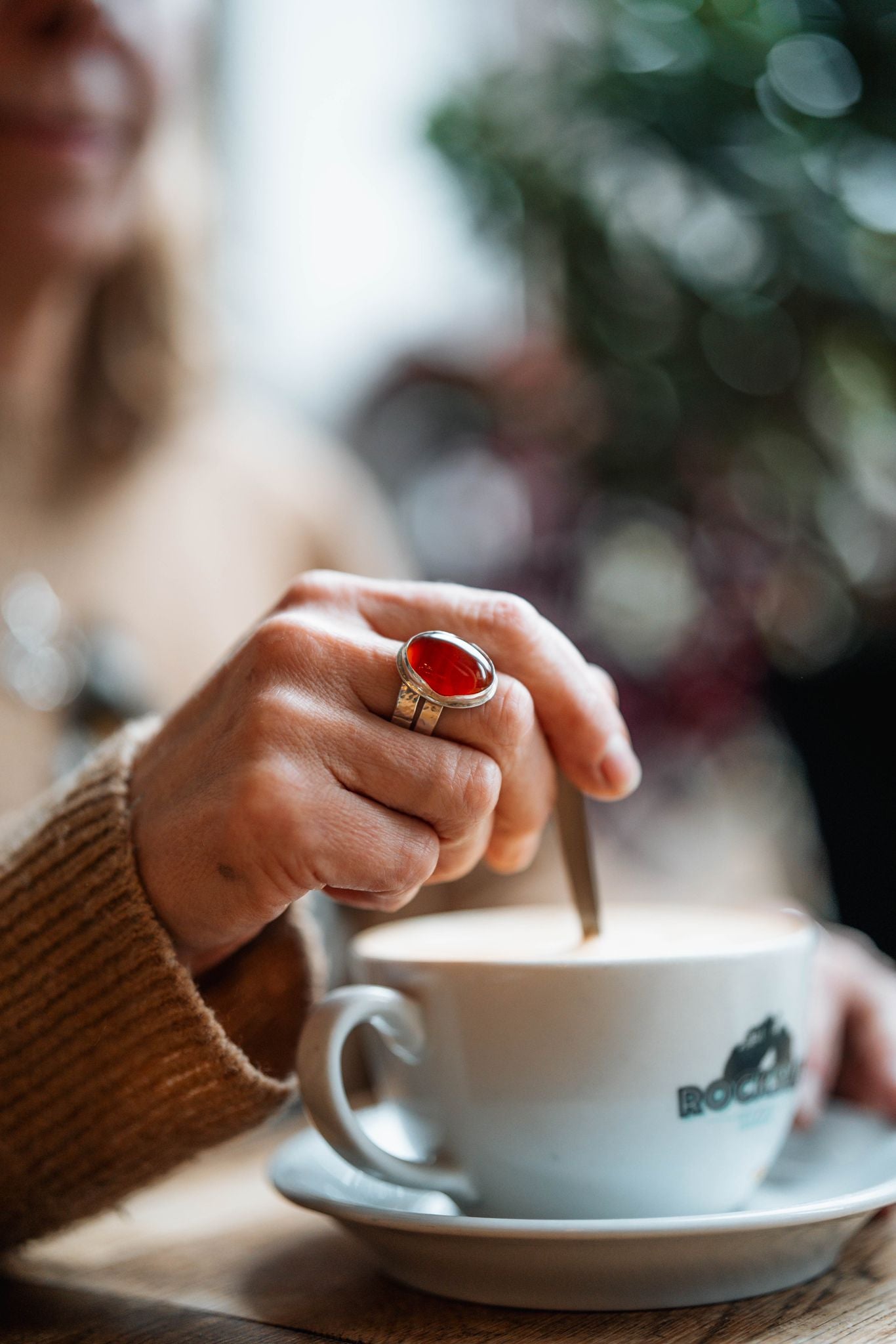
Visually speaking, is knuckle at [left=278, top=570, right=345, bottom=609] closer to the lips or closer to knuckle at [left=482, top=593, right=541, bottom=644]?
knuckle at [left=482, top=593, right=541, bottom=644]

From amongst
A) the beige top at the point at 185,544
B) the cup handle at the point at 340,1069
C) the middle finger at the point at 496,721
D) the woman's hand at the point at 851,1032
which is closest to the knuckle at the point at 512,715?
the middle finger at the point at 496,721

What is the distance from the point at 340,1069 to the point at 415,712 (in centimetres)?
14

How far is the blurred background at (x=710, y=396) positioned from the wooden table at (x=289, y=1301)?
662mm

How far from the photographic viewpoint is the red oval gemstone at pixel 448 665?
0.39 meters

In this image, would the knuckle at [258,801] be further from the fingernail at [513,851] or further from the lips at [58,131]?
the lips at [58,131]

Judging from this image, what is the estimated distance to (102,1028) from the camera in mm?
424

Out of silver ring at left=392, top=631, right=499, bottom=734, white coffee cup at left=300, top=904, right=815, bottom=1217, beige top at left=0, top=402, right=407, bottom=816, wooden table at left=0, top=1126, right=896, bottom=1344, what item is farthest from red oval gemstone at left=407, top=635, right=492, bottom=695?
beige top at left=0, top=402, right=407, bottom=816

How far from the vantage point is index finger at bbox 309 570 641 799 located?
42 centimetres

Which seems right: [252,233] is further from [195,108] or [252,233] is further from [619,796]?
[619,796]

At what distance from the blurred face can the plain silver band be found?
71 centimetres

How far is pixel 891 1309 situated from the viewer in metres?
0.40

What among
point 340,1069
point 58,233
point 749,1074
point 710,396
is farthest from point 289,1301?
point 710,396

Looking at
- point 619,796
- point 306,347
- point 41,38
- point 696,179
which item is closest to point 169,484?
point 41,38

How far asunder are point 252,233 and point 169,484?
795 mm
